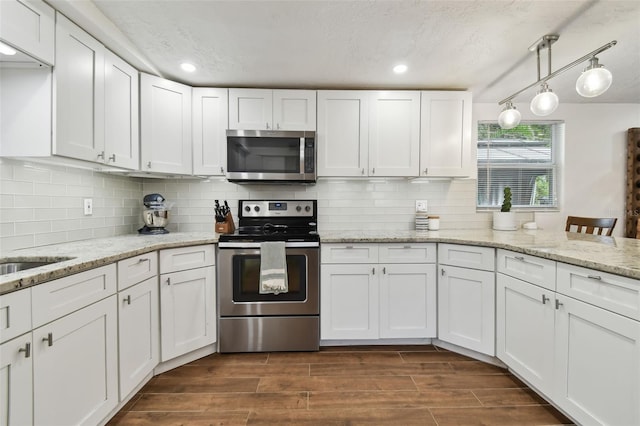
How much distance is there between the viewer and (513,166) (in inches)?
123

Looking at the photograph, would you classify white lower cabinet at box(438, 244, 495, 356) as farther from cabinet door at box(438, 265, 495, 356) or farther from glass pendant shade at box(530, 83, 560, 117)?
glass pendant shade at box(530, 83, 560, 117)

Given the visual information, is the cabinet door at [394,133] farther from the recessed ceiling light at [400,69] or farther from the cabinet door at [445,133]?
the recessed ceiling light at [400,69]

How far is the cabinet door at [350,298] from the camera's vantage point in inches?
91.0

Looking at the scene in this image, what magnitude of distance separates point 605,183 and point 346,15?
3.34 meters

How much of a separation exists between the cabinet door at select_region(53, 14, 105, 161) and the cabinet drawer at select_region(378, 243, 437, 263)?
2113mm

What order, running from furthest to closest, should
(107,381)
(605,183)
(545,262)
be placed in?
(605,183) → (545,262) → (107,381)

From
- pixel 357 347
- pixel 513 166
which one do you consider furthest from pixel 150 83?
pixel 513 166

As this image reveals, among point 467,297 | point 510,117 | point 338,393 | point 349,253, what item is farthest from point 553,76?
point 338,393

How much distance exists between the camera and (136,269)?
172 cm

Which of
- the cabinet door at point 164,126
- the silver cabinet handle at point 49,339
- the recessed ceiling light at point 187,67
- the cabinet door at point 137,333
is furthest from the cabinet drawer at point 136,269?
the recessed ceiling light at point 187,67

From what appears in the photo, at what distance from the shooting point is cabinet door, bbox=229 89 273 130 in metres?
2.54

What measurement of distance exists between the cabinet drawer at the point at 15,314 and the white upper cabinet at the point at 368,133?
201 cm

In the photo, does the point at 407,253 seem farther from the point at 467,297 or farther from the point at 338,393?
the point at 338,393

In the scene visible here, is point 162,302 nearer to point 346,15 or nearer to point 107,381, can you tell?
point 107,381
